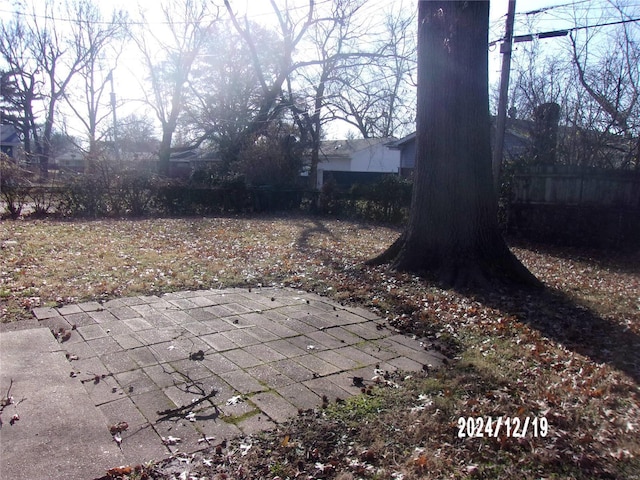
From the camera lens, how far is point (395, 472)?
254 centimetres

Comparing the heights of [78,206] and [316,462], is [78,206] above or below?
above

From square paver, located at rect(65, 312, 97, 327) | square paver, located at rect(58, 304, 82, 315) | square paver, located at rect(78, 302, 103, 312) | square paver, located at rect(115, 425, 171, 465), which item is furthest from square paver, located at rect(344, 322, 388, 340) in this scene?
square paver, located at rect(58, 304, 82, 315)

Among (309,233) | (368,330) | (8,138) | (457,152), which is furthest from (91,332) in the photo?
(8,138)

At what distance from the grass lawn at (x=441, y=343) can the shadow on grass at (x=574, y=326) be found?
2 cm

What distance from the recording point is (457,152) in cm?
665

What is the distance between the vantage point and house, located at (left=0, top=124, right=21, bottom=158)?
35425 mm

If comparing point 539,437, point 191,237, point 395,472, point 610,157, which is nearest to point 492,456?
point 539,437

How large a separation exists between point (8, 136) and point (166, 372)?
133ft

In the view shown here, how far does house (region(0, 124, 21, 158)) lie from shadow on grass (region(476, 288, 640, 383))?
3844cm

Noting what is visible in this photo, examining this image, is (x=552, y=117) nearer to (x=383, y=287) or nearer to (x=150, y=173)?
(x=383, y=287)

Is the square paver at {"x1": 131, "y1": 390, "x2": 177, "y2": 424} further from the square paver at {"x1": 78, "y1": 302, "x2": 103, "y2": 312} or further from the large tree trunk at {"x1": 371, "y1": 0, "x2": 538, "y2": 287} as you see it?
the large tree trunk at {"x1": 371, "y1": 0, "x2": 538, "y2": 287}

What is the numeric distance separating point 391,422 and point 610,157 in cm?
1215

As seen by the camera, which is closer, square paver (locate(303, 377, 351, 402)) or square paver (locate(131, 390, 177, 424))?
square paver (locate(131, 390, 177, 424))
